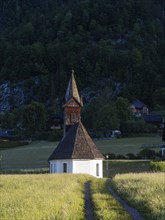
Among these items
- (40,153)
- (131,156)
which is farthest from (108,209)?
(40,153)

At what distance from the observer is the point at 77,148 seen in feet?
189

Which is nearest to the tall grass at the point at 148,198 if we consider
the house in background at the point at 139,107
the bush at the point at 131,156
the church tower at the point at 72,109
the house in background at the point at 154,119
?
the church tower at the point at 72,109

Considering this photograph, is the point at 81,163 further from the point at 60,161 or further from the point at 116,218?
the point at 116,218

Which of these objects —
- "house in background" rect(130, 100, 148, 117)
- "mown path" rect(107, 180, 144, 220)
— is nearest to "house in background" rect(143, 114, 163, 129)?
"house in background" rect(130, 100, 148, 117)

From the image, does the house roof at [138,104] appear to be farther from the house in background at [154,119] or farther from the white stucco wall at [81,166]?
the white stucco wall at [81,166]

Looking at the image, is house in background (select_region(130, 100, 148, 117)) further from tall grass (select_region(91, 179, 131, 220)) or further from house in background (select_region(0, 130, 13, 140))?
tall grass (select_region(91, 179, 131, 220))

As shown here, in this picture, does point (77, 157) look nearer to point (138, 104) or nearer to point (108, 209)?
point (108, 209)

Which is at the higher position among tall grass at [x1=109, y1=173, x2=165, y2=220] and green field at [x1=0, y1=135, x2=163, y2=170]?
tall grass at [x1=109, y1=173, x2=165, y2=220]

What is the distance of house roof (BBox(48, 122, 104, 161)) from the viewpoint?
5728 centimetres

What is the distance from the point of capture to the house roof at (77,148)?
57281 mm

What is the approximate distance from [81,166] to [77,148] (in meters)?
1.91

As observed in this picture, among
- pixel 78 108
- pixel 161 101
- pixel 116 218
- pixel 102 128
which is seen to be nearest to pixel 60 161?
pixel 78 108

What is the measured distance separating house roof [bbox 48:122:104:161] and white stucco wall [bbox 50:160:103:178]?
52 cm

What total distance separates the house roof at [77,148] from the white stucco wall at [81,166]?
1.72 ft
